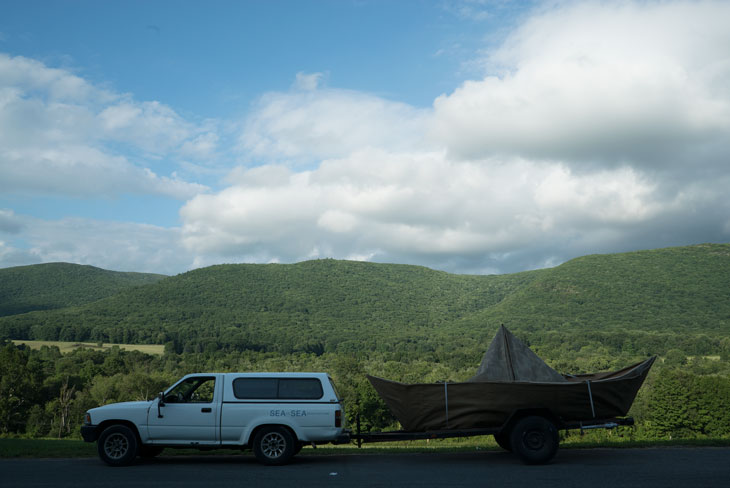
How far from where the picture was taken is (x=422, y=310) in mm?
175125

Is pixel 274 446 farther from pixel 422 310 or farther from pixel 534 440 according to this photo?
pixel 422 310

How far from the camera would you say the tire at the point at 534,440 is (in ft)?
34.9

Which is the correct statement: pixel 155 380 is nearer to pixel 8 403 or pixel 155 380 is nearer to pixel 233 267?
pixel 8 403

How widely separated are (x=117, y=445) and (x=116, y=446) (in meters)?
0.03

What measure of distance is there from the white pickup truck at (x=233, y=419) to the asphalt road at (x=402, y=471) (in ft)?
1.43

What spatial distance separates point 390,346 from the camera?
129 m

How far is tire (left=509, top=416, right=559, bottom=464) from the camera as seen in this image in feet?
34.9

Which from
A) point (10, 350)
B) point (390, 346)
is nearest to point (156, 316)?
point (390, 346)

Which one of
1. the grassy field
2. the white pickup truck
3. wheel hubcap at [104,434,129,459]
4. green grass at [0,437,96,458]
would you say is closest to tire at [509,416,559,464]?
the white pickup truck

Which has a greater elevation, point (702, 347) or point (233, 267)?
point (233, 267)

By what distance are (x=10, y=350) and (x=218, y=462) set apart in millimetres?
53680

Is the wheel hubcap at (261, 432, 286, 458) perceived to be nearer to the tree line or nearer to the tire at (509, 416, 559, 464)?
the tire at (509, 416, 559, 464)

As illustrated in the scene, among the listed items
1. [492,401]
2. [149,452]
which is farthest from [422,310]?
[492,401]

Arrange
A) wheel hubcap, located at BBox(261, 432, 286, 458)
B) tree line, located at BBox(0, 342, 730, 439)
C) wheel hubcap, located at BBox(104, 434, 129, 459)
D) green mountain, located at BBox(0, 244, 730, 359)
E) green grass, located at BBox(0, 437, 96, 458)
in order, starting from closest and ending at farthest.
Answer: wheel hubcap, located at BBox(261, 432, 286, 458) → wheel hubcap, located at BBox(104, 434, 129, 459) → green grass, located at BBox(0, 437, 96, 458) → tree line, located at BBox(0, 342, 730, 439) → green mountain, located at BBox(0, 244, 730, 359)
